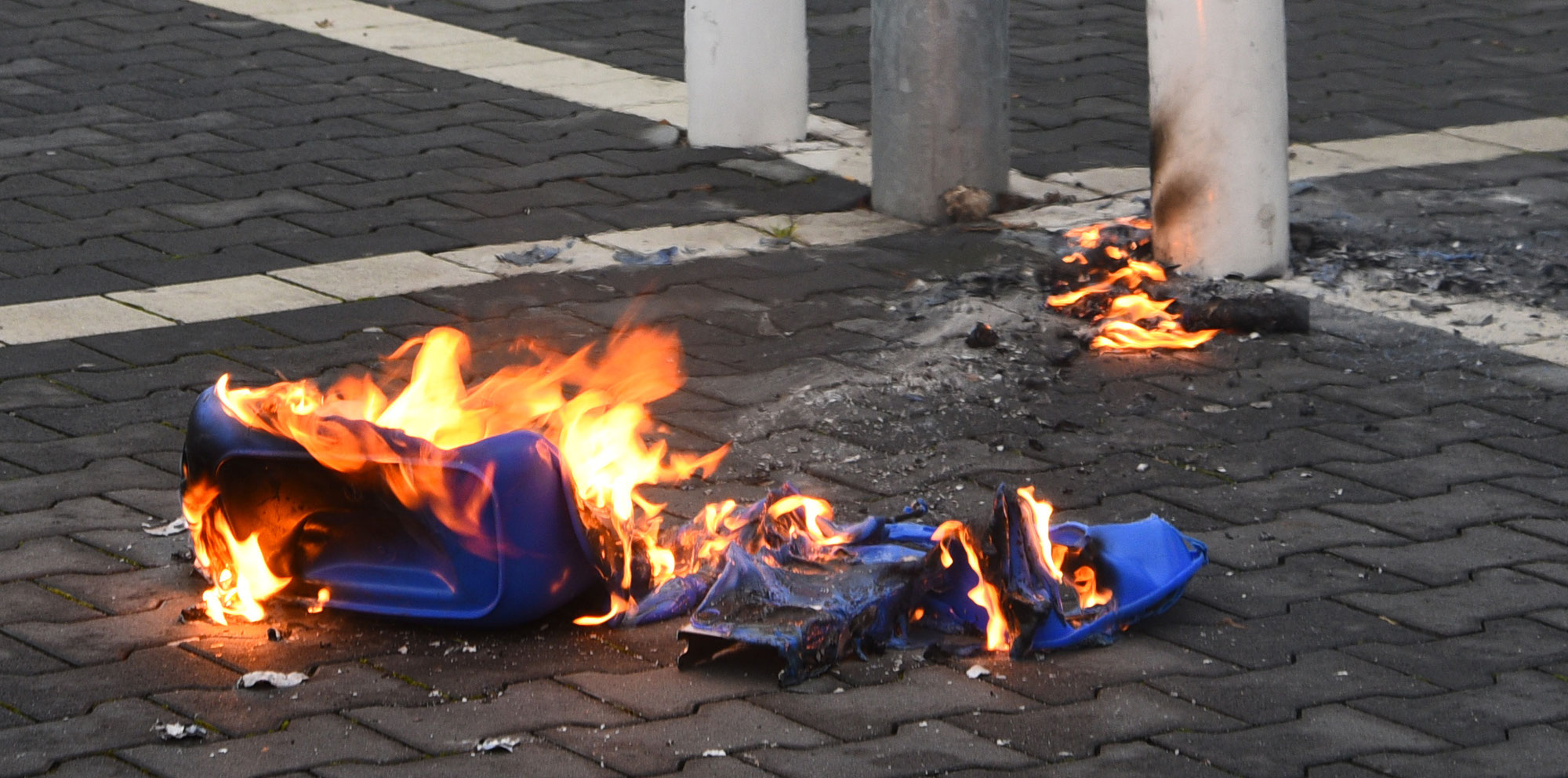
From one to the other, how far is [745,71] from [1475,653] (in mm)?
4537

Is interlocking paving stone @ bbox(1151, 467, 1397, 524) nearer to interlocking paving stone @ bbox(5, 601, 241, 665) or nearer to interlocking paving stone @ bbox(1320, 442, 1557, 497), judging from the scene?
interlocking paving stone @ bbox(1320, 442, 1557, 497)

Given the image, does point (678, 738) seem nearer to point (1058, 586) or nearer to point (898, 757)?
point (898, 757)

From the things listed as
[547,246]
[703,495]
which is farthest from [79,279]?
[703,495]

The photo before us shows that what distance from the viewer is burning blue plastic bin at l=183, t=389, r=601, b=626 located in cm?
387

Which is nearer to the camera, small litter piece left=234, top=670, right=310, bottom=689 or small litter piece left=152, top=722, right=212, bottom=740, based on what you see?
small litter piece left=152, top=722, right=212, bottom=740

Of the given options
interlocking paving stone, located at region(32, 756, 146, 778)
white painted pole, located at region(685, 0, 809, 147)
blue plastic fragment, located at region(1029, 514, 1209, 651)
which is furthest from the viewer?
white painted pole, located at region(685, 0, 809, 147)

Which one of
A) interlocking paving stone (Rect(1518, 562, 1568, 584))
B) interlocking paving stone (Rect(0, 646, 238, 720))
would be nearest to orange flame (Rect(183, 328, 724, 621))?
interlocking paving stone (Rect(0, 646, 238, 720))

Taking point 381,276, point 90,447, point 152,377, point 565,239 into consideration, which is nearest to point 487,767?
point 90,447

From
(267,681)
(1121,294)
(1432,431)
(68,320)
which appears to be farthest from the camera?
(1121,294)

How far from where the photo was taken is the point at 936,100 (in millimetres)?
7039

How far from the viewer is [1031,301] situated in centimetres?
619

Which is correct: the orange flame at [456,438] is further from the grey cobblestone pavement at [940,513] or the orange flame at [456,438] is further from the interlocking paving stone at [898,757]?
the interlocking paving stone at [898,757]

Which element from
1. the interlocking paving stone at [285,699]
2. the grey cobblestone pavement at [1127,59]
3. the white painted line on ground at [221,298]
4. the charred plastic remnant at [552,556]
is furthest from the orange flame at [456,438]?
the grey cobblestone pavement at [1127,59]

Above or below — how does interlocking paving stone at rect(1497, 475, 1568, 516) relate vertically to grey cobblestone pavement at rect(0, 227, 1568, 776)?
below
